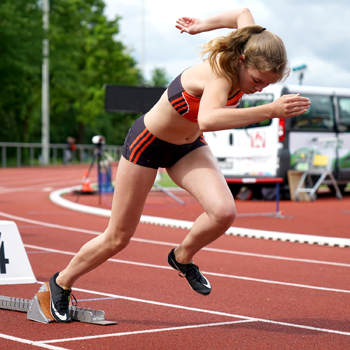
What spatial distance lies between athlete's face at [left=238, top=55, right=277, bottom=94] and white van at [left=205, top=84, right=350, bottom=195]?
10105 millimetres

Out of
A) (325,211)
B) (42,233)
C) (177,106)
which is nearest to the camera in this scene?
(177,106)

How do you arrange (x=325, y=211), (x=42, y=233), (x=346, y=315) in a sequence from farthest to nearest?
(x=325, y=211) → (x=42, y=233) → (x=346, y=315)

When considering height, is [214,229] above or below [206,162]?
below

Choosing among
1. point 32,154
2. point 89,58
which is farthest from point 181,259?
point 89,58

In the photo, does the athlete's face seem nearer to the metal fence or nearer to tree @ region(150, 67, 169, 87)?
the metal fence

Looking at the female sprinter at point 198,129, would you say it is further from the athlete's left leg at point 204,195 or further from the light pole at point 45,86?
the light pole at point 45,86

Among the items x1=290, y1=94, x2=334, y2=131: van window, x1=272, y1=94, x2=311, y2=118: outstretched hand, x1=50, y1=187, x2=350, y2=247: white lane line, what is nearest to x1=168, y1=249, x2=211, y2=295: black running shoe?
x1=272, y1=94, x2=311, y2=118: outstretched hand

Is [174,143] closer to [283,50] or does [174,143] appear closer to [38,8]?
[283,50]

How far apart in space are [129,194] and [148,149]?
1.04ft

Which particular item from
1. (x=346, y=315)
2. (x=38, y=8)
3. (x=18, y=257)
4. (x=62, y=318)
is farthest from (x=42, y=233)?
(x=38, y=8)

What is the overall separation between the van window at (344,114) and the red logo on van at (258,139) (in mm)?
2388

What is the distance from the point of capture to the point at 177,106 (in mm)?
3590

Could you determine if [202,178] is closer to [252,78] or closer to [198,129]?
[198,129]

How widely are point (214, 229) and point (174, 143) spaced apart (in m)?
0.60
